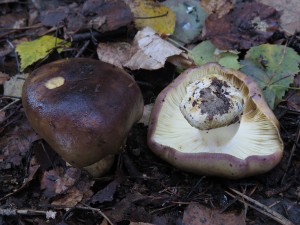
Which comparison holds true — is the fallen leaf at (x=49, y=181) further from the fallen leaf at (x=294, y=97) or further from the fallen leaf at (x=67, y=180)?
the fallen leaf at (x=294, y=97)

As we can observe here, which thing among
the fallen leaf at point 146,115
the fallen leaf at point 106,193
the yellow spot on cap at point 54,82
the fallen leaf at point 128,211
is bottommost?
the fallen leaf at point 128,211

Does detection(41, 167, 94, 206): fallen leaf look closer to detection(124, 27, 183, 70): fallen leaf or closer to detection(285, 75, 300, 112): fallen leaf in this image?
detection(124, 27, 183, 70): fallen leaf

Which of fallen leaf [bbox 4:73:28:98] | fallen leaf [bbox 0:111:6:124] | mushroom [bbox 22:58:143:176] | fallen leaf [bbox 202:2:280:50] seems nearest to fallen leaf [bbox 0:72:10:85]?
fallen leaf [bbox 4:73:28:98]

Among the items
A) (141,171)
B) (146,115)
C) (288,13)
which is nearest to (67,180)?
(141,171)

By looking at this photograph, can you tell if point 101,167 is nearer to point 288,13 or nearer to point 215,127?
point 215,127

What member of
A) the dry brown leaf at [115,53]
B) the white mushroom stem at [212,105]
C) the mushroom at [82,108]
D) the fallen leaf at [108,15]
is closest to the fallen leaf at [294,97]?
the white mushroom stem at [212,105]

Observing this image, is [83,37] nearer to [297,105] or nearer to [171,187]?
[171,187]
